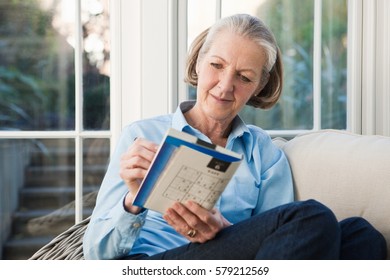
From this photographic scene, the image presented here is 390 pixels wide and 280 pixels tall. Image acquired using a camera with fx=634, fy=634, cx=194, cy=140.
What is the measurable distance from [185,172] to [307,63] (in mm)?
1286

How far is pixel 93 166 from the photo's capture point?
235 centimetres

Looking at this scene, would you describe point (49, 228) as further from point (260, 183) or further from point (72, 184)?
point (260, 183)

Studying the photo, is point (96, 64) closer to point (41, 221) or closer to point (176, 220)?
point (41, 221)

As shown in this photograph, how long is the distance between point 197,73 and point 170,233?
524mm

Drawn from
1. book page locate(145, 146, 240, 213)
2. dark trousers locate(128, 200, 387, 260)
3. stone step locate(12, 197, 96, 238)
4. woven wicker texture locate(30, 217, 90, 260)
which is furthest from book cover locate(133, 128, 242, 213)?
stone step locate(12, 197, 96, 238)

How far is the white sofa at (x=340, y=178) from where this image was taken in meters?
1.75

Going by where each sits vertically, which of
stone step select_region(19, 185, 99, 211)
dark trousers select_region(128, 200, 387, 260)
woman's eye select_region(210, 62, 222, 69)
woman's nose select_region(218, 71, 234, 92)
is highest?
woman's eye select_region(210, 62, 222, 69)

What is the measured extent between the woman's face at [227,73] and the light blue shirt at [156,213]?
0.31ft

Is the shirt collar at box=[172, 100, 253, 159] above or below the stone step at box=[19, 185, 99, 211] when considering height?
above

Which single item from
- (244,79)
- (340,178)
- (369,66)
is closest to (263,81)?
(244,79)

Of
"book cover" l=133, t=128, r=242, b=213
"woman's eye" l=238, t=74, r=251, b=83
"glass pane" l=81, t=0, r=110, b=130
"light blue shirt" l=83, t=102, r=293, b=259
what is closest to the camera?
"book cover" l=133, t=128, r=242, b=213

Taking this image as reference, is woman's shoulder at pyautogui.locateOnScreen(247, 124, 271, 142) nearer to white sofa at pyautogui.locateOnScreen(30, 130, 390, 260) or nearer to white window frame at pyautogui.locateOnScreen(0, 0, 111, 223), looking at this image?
white sofa at pyautogui.locateOnScreen(30, 130, 390, 260)

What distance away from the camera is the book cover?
1.27 metres
